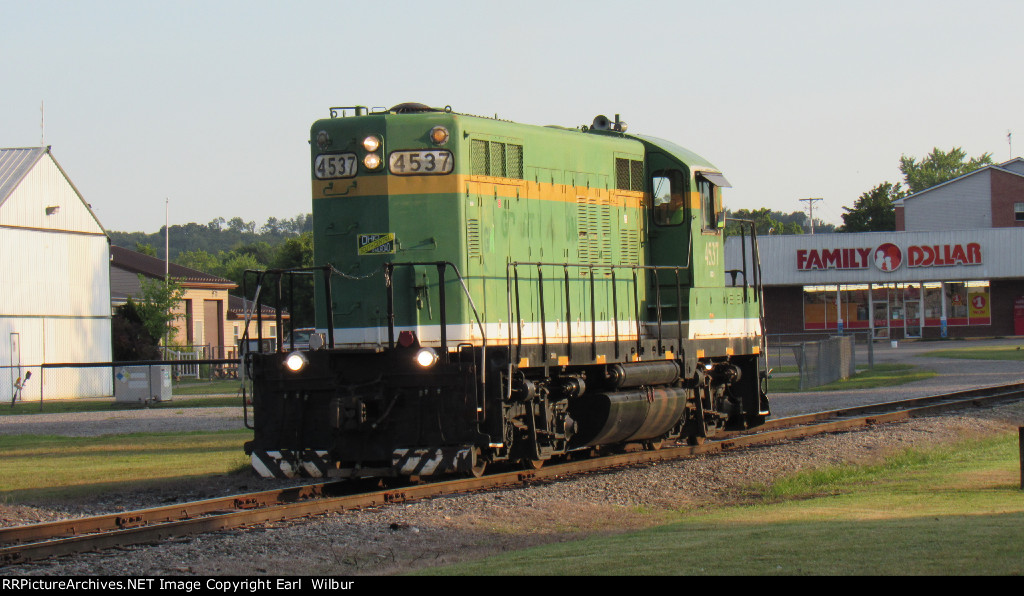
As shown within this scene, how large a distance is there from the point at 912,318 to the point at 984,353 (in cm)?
1623

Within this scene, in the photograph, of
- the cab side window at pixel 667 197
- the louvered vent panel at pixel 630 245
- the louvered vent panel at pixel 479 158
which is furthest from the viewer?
the cab side window at pixel 667 197

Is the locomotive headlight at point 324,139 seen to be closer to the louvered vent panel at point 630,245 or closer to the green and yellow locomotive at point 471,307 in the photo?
the green and yellow locomotive at point 471,307

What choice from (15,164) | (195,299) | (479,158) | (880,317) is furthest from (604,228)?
(880,317)

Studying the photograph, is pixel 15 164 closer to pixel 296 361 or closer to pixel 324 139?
pixel 324 139

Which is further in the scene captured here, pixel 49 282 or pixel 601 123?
pixel 49 282

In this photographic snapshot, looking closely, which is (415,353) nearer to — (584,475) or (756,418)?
(584,475)

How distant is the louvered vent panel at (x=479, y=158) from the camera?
41.4 ft

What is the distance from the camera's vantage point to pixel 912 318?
5678cm

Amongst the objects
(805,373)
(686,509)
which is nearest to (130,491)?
(686,509)

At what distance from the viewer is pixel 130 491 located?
12.8m

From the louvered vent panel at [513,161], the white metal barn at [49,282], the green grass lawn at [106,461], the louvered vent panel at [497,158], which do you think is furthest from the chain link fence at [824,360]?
the white metal barn at [49,282]

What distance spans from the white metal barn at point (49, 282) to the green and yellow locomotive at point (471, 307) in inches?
1003

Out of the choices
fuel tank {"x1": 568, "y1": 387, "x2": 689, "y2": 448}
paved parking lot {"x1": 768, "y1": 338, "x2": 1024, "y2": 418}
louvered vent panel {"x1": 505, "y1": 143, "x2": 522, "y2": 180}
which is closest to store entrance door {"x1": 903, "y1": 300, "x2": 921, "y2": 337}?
paved parking lot {"x1": 768, "y1": 338, "x2": 1024, "y2": 418}
